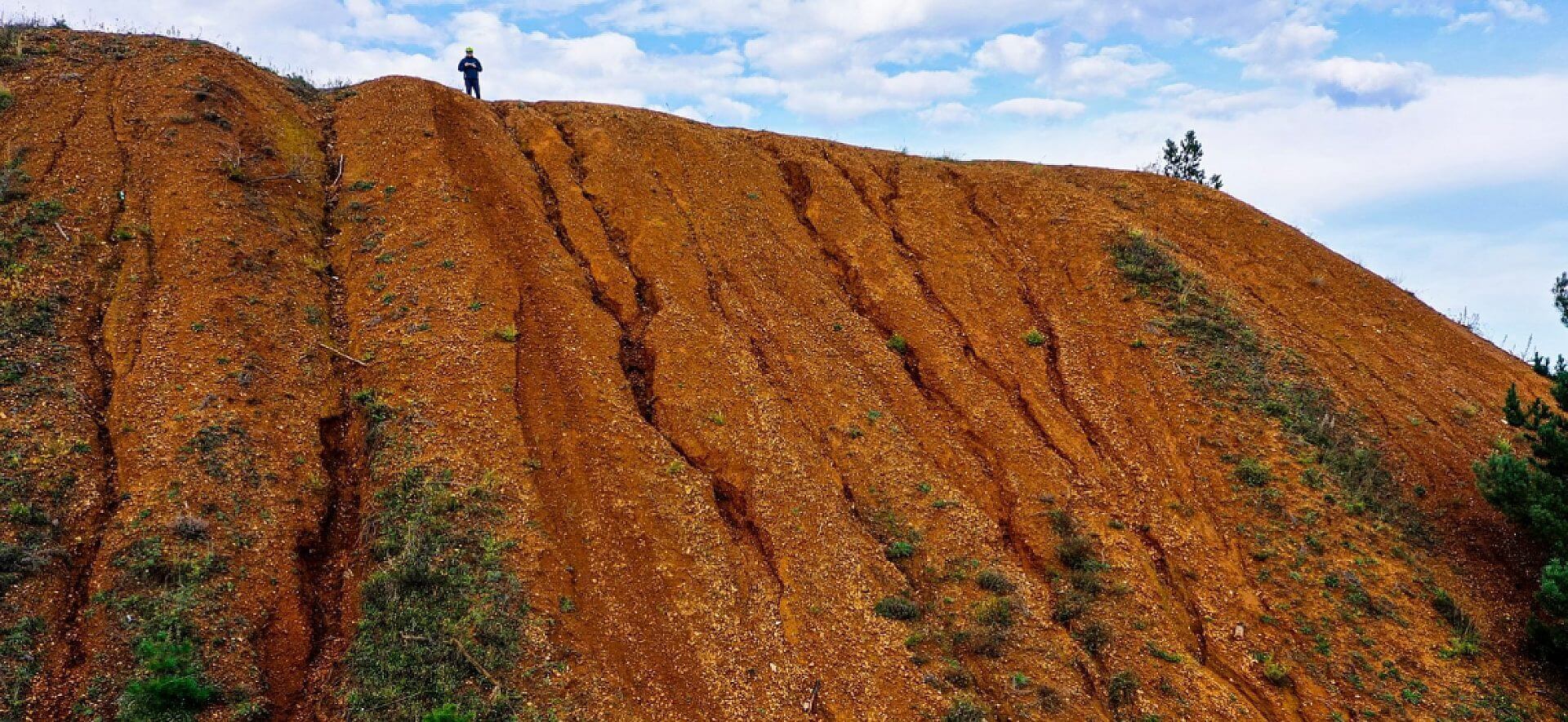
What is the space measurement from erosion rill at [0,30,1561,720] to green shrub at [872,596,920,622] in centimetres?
3

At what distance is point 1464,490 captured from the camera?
1418cm

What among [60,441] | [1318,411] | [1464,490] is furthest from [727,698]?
[1464,490]

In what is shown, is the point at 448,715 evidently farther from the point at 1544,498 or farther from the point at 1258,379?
the point at 1544,498

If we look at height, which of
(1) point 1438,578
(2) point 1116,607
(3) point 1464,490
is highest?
(3) point 1464,490

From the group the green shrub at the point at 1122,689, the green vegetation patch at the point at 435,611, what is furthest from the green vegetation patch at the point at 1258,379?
the green vegetation patch at the point at 435,611

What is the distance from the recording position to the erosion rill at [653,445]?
956cm

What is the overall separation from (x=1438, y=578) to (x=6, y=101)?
2769cm

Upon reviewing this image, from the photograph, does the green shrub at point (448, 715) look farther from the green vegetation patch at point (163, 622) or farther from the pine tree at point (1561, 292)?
the pine tree at point (1561, 292)

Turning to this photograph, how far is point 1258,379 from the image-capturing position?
51.9ft

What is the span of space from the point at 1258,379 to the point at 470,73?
71.3 feet

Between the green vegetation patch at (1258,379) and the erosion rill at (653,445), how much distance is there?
0.36ft

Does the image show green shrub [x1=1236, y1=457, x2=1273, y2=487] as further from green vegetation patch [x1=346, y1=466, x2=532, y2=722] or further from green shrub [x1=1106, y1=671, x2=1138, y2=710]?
green vegetation patch [x1=346, y1=466, x2=532, y2=722]

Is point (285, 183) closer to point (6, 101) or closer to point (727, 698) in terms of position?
point (6, 101)

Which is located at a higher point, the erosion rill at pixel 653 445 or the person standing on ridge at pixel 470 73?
the person standing on ridge at pixel 470 73
